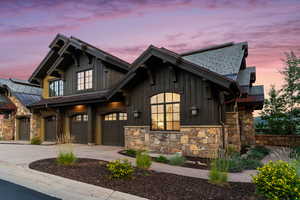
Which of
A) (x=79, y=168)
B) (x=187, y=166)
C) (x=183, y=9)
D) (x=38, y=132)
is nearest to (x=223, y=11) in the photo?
(x=183, y=9)

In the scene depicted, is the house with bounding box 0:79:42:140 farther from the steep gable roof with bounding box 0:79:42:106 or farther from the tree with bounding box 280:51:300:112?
the tree with bounding box 280:51:300:112

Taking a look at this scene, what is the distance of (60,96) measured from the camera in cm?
1634

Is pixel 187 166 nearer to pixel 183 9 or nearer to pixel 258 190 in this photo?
pixel 258 190

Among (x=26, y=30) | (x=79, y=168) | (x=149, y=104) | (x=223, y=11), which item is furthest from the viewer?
(x=26, y=30)

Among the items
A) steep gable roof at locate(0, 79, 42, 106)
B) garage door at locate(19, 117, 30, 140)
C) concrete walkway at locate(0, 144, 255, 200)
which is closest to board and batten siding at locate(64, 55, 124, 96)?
steep gable roof at locate(0, 79, 42, 106)

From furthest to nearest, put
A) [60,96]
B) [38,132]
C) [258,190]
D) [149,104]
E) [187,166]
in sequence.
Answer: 1. [38,132]
2. [60,96]
3. [149,104]
4. [187,166]
5. [258,190]

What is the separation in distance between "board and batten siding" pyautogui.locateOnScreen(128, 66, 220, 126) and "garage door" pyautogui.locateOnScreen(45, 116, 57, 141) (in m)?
9.24

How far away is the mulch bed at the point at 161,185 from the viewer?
13.8 ft

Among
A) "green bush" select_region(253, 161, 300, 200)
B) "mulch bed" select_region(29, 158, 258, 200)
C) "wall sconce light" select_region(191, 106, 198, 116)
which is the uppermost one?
"wall sconce light" select_region(191, 106, 198, 116)

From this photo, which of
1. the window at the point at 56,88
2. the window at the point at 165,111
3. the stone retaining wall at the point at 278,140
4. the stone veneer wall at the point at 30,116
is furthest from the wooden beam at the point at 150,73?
the stone veneer wall at the point at 30,116

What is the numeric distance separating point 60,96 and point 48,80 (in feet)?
8.40

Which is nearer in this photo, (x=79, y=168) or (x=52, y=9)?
(x=79, y=168)

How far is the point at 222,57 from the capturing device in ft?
47.7

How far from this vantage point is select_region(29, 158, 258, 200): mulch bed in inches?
166
